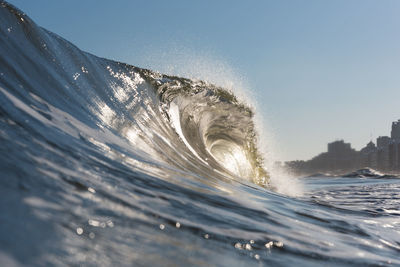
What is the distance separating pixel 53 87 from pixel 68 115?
0.56 m

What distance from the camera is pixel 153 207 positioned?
1.88m

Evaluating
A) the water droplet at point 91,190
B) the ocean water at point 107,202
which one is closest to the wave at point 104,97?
the ocean water at point 107,202

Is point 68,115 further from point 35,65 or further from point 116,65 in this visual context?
point 116,65

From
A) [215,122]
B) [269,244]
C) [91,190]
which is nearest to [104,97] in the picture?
[91,190]

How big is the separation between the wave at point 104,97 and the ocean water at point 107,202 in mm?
19

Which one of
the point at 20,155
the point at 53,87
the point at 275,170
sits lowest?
the point at 20,155

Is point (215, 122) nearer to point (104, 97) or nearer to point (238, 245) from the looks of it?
point (104, 97)

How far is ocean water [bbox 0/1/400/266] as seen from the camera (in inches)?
52.0

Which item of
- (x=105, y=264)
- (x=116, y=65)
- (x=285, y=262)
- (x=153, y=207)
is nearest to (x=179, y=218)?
(x=153, y=207)

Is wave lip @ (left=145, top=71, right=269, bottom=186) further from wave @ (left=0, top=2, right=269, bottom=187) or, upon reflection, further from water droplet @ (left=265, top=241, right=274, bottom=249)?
water droplet @ (left=265, top=241, right=274, bottom=249)

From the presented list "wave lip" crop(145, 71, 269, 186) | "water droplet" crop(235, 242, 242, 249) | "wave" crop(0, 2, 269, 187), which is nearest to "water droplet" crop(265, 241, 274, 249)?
"water droplet" crop(235, 242, 242, 249)

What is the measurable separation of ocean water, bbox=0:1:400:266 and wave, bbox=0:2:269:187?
0.02 m

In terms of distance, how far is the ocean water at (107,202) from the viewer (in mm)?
1320

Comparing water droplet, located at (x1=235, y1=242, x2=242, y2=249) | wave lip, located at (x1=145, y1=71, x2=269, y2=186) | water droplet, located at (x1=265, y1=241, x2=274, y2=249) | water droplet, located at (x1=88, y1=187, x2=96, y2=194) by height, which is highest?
wave lip, located at (x1=145, y1=71, x2=269, y2=186)
